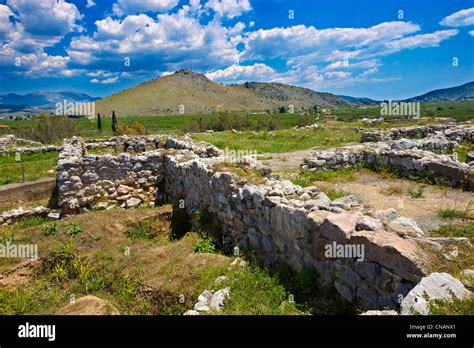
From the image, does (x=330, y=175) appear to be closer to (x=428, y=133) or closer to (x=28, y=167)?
(x=428, y=133)

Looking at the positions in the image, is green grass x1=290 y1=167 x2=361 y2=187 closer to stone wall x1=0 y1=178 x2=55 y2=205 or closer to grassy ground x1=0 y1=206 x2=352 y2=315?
grassy ground x1=0 y1=206 x2=352 y2=315

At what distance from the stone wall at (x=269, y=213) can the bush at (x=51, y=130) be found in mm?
28503

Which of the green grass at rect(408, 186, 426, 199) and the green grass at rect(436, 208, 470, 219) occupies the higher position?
the green grass at rect(408, 186, 426, 199)

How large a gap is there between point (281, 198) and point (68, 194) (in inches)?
341

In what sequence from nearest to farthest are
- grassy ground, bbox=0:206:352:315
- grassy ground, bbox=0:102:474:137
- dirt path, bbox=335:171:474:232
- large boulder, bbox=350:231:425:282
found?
1. large boulder, bbox=350:231:425:282
2. grassy ground, bbox=0:206:352:315
3. dirt path, bbox=335:171:474:232
4. grassy ground, bbox=0:102:474:137

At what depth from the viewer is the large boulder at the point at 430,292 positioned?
13.3 feet

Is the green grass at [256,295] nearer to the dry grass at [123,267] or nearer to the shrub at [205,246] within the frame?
the dry grass at [123,267]

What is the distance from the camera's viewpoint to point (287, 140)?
2205cm

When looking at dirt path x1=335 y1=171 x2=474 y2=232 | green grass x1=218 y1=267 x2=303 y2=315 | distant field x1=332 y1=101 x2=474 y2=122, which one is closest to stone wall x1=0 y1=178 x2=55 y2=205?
green grass x1=218 y1=267 x2=303 y2=315

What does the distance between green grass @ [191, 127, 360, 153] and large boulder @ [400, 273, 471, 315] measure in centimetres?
1309

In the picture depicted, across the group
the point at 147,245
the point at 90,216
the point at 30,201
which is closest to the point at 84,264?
the point at 147,245

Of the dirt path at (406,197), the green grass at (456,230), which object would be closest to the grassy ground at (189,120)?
the dirt path at (406,197)

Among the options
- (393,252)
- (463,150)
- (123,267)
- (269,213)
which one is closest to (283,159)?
(269,213)

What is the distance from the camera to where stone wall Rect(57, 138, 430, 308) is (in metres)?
4.94
